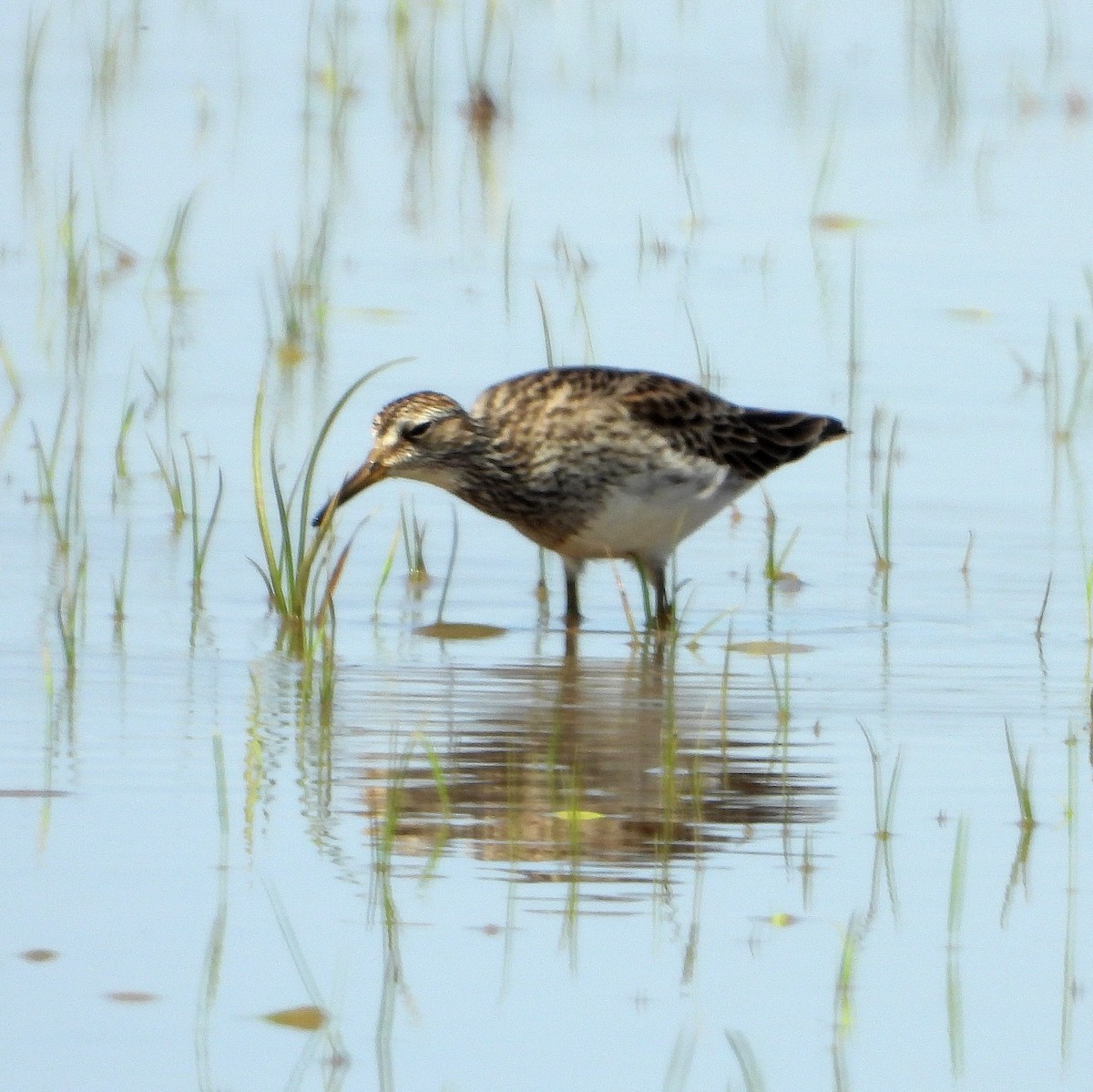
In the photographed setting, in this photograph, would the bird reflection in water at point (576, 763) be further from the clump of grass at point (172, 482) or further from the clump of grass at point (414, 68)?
the clump of grass at point (414, 68)

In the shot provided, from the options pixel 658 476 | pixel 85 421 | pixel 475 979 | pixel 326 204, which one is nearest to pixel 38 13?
pixel 326 204

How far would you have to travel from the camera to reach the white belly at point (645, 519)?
29.0ft

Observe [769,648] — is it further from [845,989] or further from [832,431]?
[845,989]

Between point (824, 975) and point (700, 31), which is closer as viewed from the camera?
point (824, 975)

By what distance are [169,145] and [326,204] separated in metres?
1.58

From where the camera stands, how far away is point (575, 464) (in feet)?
29.1

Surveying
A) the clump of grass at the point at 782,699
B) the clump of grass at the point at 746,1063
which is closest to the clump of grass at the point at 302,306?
the clump of grass at the point at 782,699

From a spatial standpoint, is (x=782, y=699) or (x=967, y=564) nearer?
(x=782, y=699)

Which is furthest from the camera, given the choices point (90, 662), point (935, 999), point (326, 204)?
point (326, 204)

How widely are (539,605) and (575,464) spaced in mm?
466

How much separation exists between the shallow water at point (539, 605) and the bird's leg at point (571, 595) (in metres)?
0.15

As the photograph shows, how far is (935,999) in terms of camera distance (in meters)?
5.17

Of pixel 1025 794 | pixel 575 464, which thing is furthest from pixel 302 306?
pixel 1025 794

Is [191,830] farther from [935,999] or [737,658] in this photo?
[737,658]
